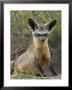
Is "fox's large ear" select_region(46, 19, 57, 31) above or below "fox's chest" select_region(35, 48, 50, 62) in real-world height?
above

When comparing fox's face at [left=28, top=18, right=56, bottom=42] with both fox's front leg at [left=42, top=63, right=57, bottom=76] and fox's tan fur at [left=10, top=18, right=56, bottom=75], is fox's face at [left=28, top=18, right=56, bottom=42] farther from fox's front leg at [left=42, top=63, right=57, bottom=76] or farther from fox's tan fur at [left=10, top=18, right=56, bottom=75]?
fox's front leg at [left=42, top=63, right=57, bottom=76]

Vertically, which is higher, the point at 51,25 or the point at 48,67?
the point at 51,25

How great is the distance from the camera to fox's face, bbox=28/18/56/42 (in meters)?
1.10

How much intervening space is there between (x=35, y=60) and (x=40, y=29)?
6.4 inches

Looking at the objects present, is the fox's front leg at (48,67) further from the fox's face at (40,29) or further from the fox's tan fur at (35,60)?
the fox's face at (40,29)

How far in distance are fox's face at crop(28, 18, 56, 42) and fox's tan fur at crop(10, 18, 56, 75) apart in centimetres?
2

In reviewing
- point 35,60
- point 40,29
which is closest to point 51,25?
point 40,29

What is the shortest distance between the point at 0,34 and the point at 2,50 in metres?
0.08

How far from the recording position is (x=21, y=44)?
1.10 m

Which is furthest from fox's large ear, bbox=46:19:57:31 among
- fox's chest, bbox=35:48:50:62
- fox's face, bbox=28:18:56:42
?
fox's chest, bbox=35:48:50:62

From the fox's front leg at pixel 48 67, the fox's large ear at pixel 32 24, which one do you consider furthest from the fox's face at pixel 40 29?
the fox's front leg at pixel 48 67

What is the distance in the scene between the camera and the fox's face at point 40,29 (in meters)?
1.10

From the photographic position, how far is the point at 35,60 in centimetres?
110

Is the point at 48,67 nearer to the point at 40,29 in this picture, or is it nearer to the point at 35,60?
the point at 35,60
